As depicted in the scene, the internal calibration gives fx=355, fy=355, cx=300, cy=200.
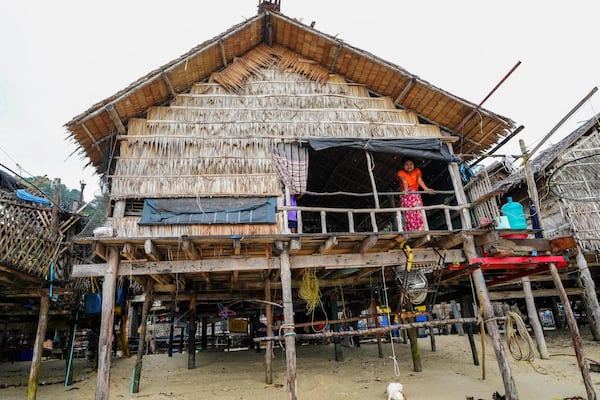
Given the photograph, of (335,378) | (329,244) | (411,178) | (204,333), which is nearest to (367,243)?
(329,244)

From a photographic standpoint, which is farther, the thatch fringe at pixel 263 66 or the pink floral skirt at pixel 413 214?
the thatch fringe at pixel 263 66

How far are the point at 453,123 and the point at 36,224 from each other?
10.1m

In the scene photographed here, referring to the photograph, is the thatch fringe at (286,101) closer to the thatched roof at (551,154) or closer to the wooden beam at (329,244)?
the wooden beam at (329,244)

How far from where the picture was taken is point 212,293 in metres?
10.7

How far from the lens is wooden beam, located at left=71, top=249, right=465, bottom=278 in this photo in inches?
274

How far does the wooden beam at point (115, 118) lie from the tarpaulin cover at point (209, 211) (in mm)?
1910

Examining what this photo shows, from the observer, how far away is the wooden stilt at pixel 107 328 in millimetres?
6094

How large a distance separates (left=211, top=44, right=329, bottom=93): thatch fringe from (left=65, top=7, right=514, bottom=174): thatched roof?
0.15 meters

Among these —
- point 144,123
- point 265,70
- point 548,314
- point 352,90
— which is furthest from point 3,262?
point 548,314

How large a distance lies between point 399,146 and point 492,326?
4.18 meters

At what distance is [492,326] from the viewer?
22.6 ft

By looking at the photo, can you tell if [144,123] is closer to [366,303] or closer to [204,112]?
[204,112]

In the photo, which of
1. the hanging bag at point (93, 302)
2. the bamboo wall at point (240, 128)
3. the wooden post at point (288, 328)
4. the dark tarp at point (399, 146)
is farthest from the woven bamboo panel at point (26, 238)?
the dark tarp at point (399, 146)

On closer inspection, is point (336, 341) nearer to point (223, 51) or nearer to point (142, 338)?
point (142, 338)
